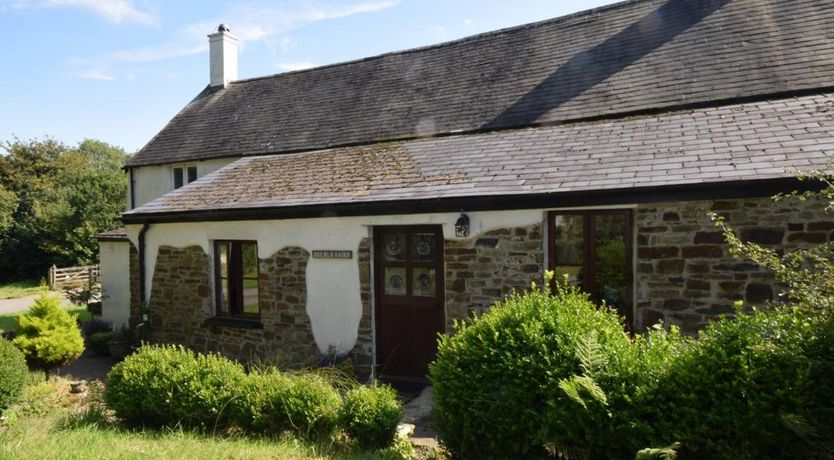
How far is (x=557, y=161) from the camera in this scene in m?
7.86

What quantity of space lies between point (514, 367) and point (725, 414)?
1523mm

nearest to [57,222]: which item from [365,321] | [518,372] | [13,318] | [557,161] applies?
[13,318]

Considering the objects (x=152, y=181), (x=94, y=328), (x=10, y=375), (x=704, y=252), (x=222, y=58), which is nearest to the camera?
(x=704, y=252)

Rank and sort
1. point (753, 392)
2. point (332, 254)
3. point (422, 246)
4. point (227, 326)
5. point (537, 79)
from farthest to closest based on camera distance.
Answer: point (537, 79) → point (227, 326) → point (332, 254) → point (422, 246) → point (753, 392)

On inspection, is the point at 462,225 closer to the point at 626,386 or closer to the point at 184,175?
the point at 626,386

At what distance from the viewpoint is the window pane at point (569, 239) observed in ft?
23.5

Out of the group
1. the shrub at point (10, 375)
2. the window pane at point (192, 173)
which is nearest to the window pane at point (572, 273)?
the shrub at point (10, 375)

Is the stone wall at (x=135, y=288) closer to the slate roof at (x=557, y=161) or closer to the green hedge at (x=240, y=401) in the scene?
the slate roof at (x=557, y=161)

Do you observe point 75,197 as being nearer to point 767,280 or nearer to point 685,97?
point 685,97

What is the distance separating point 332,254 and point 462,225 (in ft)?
7.73

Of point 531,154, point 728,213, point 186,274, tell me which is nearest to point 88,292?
point 186,274

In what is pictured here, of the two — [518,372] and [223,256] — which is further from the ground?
[223,256]

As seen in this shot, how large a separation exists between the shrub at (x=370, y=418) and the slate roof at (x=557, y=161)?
3.13m

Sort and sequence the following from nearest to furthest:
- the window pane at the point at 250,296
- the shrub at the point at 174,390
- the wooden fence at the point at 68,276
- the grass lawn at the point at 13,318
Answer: the shrub at the point at 174,390, the window pane at the point at 250,296, the grass lawn at the point at 13,318, the wooden fence at the point at 68,276
